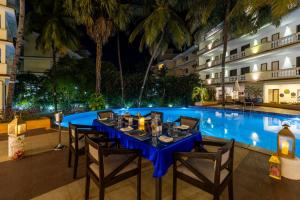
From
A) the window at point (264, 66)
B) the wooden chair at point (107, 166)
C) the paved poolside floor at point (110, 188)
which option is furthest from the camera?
the window at point (264, 66)

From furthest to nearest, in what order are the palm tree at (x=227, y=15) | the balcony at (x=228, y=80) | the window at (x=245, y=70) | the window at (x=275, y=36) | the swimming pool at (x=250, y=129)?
1. the window at (x=245, y=70)
2. the balcony at (x=228, y=80)
3. the window at (x=275, y=36)
4. the palm tree at (x=227, y=15)
5. the swimming pool at (x=250, y=129)

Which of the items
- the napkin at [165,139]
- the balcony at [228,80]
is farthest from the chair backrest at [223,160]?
the balcony at [228,80]

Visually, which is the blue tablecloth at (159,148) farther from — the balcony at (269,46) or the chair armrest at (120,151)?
the balcony at (269,46)

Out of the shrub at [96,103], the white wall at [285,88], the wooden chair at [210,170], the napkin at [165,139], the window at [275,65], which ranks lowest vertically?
the wooden chair at [210,170]

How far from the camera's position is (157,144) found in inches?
103

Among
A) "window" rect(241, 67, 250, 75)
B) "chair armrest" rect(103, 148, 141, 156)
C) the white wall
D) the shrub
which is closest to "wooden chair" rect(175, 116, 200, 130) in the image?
"chair armrest" rect(103, 148, 141, 156)

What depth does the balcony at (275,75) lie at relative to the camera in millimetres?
13844

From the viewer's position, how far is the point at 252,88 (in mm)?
18344

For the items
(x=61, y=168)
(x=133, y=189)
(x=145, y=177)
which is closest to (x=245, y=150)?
(x=145, y=177)

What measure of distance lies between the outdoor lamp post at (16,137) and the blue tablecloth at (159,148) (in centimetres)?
215

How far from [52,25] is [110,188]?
12.4 metres

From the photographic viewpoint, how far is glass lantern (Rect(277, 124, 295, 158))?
3.07 metres

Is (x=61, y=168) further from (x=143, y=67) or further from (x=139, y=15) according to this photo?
(x=143, y=67)

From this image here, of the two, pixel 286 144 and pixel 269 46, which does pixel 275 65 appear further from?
pixel 286 144
